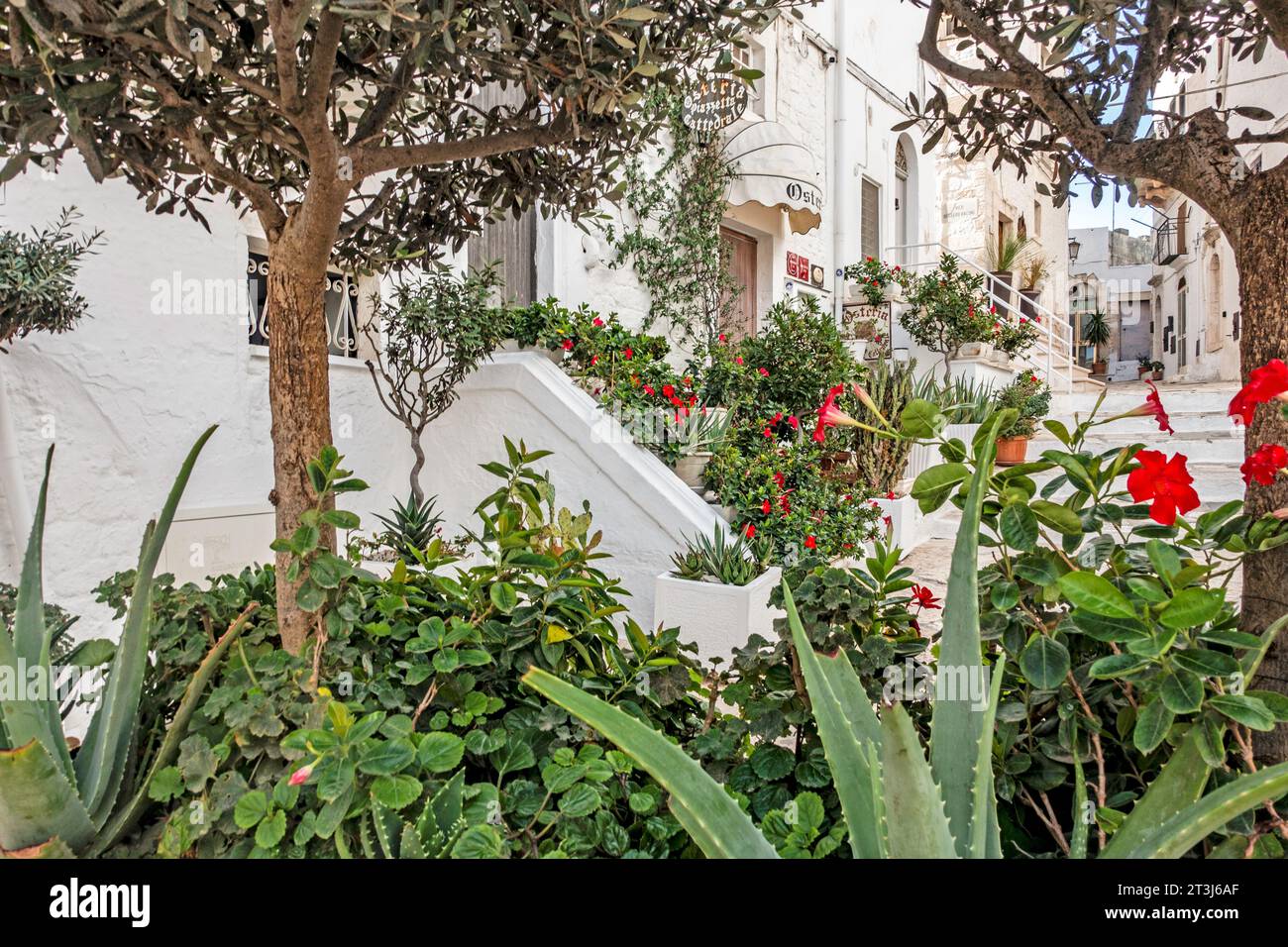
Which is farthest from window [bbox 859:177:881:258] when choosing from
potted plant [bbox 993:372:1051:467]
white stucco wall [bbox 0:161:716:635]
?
A: white stucco wall [bbox 0:161:716:635]

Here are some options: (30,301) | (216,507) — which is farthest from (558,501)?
(30,301)

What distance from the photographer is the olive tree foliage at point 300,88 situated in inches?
52.6

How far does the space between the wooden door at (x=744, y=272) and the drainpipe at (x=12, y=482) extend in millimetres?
6745

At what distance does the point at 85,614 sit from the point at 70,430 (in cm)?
94

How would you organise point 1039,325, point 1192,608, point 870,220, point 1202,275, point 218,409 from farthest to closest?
1. point 1202,275
2. point 1039,325
3. point 870,220
4. point 218,409
5. point 1192,608

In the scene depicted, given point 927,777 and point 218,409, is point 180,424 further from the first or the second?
point 927,777

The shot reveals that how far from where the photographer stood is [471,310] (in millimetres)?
5242

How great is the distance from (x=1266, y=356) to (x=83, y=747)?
2.40 metres

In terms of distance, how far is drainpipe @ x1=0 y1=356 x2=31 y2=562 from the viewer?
3.51m

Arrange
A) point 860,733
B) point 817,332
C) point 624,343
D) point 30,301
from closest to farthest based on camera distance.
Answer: point 860,733, point 30,301, point 624,343, point 817,332

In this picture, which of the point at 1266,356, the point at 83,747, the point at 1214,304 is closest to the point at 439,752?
the point at 83,747

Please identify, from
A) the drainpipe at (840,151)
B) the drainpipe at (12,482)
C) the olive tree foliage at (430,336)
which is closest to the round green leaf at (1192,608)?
the drainpipe at (12,482)

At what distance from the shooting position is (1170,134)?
177 centimetres
